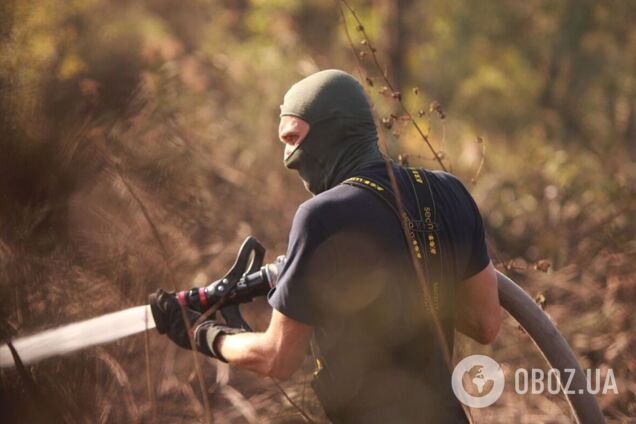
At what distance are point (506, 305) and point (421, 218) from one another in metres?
0.61

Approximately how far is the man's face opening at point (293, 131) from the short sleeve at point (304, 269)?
1.02 feet

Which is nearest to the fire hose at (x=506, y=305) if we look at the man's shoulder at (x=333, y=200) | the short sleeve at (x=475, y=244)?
the short sleeve at (x=475, y=244)

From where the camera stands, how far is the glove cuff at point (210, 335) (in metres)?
2.70

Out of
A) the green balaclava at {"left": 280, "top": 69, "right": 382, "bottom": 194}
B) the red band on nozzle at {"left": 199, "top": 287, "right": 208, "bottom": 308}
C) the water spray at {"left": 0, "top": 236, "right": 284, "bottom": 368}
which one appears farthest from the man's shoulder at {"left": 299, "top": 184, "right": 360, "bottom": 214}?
the red band on nozzle at {"left": 199, "top": 287, "right": 208, "bottom": 308}

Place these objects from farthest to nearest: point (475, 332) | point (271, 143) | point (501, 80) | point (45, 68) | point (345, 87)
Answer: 1. point (501, 80)
2. point (271, 143)
3. point (45, 68)
4. point (475, 332)
5. point (345, 87)

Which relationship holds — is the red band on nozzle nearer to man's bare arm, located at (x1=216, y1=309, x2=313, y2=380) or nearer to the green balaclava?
man's bare arm, located at (x1=216, y1=309, x2=313, y2=380)

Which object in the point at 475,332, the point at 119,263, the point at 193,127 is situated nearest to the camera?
the point at 475,332

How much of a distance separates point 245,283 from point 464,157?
7.13 m

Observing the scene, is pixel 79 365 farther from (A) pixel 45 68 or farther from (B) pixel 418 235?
(B) pixel 418 235

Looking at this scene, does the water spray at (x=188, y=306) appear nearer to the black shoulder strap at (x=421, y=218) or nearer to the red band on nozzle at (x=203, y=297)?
the red band on nozzle at (x=203, y=297)

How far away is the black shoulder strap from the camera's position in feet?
8.30

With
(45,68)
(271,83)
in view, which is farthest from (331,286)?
(271,83)

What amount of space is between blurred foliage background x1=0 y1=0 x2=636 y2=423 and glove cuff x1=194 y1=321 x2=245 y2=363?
192mm

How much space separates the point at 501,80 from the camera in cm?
1630
